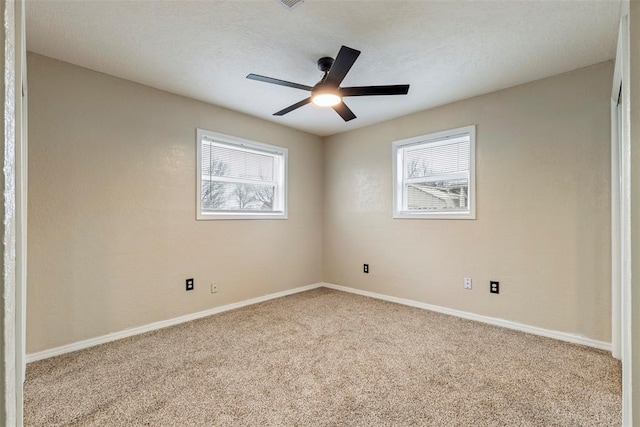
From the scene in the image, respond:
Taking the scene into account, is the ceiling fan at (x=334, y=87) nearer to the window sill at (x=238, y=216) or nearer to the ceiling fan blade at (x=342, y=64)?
the ceiling fan blade at (x=342, y=64)

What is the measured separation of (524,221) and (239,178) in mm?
3159

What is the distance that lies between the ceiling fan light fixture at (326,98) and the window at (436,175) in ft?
5.39

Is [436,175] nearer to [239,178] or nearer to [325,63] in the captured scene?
[325,63]

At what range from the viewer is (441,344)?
2701 mm

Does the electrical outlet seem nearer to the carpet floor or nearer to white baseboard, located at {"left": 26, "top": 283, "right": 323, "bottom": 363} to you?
the carpet floor

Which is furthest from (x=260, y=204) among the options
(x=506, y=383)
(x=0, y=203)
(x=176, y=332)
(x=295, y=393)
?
(x=0, y=203)

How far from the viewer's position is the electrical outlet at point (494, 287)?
3190mm

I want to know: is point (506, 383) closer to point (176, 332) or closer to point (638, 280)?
point (638, 280)

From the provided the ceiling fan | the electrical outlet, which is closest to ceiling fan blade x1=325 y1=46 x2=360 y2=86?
the ceiling fan

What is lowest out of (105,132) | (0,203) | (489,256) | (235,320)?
(235,320)

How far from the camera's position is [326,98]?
252 cm

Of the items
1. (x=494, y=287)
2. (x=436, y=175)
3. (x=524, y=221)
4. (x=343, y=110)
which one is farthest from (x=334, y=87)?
(x=494, y=287)

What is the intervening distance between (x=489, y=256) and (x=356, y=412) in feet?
7.38

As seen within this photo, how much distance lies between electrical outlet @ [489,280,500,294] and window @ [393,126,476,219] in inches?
28.5
